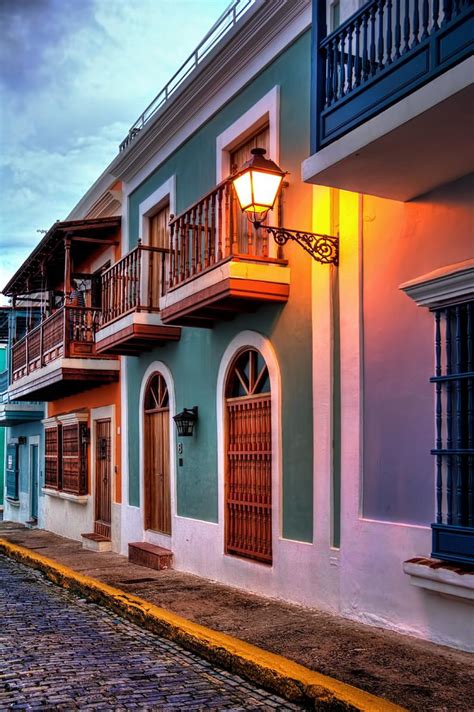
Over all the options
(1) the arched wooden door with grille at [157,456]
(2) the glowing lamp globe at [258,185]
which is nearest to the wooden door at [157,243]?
(1) the arched wooden door with grille at [157,456]

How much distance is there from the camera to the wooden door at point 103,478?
14617 mm

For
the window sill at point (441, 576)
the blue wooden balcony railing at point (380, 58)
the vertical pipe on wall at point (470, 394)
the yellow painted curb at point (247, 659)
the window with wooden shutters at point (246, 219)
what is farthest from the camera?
the window with wooden shutters at point (246, 219)

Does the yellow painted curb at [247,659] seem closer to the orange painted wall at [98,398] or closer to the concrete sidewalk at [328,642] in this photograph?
the concrete sidewalk at [328,642]

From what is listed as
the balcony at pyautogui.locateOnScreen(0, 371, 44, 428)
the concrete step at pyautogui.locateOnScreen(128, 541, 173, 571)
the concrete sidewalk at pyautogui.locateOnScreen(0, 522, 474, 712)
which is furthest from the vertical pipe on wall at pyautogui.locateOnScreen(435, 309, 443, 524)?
the balcony at pyautogui.locateOnScreen(0, 371, 44, 428)

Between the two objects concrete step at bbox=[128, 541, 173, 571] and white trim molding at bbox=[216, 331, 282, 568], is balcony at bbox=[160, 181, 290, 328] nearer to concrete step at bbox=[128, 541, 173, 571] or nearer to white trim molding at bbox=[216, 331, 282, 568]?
white trim molding at bbox=[216, 331, 282, 568]

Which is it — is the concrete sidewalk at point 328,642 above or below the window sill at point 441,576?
below

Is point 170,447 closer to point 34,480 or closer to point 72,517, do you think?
point 72,517

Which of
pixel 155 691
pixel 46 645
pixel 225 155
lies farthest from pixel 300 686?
pixel 225 155

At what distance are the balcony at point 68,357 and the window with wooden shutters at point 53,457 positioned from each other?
161 centimetres

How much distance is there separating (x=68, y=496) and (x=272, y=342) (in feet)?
29.2

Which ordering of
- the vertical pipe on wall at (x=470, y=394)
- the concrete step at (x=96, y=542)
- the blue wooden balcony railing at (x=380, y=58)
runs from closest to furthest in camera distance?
the blue wooden balcony railing at (x=380, y=58) < the vertical pipe on wall at (x=470, y=394) < the concrete step at (x=96, y=542)

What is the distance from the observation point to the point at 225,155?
10180 mm

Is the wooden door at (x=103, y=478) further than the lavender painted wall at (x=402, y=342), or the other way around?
the wooden door at (x=103, y=478)

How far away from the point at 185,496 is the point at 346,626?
438cm
